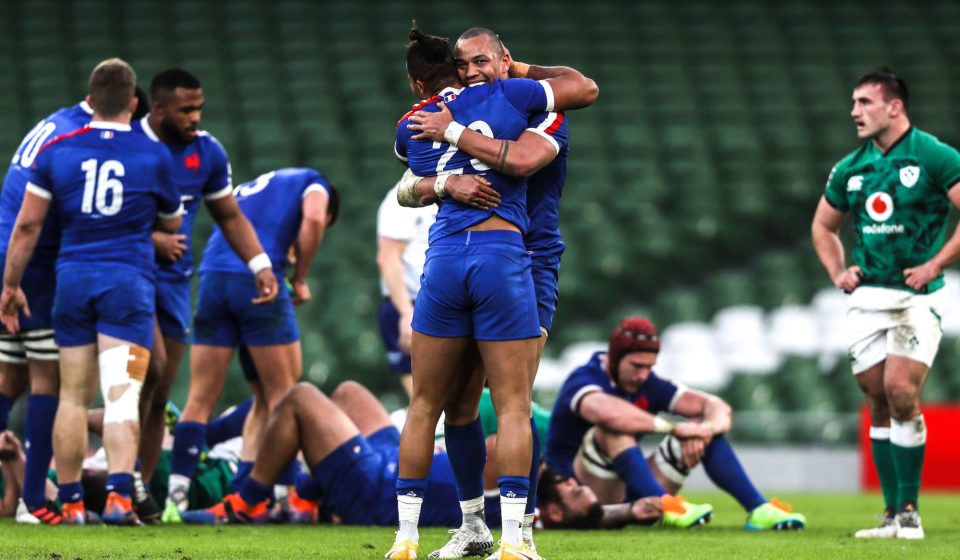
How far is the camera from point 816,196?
1537 cm

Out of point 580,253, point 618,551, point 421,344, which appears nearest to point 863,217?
point 618,551

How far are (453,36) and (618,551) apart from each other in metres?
12.4

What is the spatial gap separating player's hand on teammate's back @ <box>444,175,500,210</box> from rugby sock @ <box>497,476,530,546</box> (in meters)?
0.92

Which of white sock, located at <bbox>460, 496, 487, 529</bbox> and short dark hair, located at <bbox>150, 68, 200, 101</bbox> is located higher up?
short dark hair, located at <bbox>150, 68, 200, 101</bbox>

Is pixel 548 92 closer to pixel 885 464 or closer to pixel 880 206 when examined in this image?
pixel 880 206

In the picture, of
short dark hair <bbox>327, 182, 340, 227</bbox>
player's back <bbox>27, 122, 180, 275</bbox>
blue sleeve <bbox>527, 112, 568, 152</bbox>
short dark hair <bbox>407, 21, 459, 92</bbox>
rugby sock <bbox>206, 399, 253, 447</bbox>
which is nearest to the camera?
blue sleeve <bbox>527, 112, 568, 152</bbox>

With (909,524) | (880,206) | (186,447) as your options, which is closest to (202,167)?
(186,447)

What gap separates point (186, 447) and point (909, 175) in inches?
154

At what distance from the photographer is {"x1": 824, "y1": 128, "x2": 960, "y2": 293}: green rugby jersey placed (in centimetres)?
672

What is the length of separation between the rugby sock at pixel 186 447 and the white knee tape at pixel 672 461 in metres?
2.44

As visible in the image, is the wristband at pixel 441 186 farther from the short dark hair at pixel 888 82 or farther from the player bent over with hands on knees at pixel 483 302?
the short dark hair at pixel 888 82

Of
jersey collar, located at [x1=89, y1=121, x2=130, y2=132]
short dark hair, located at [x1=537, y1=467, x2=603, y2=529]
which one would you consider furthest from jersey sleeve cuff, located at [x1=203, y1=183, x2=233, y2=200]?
short dark hair, located at [x1=537, y1=467, x2=603, y2=529]

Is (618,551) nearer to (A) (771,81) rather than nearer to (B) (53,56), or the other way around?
(A) (771,81)

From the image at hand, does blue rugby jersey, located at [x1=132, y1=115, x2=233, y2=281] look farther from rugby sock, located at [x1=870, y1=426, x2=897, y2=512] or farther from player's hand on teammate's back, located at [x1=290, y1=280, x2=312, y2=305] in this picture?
rugby sock, located at [x1=870, y1=426, x2=897, y2=512]
